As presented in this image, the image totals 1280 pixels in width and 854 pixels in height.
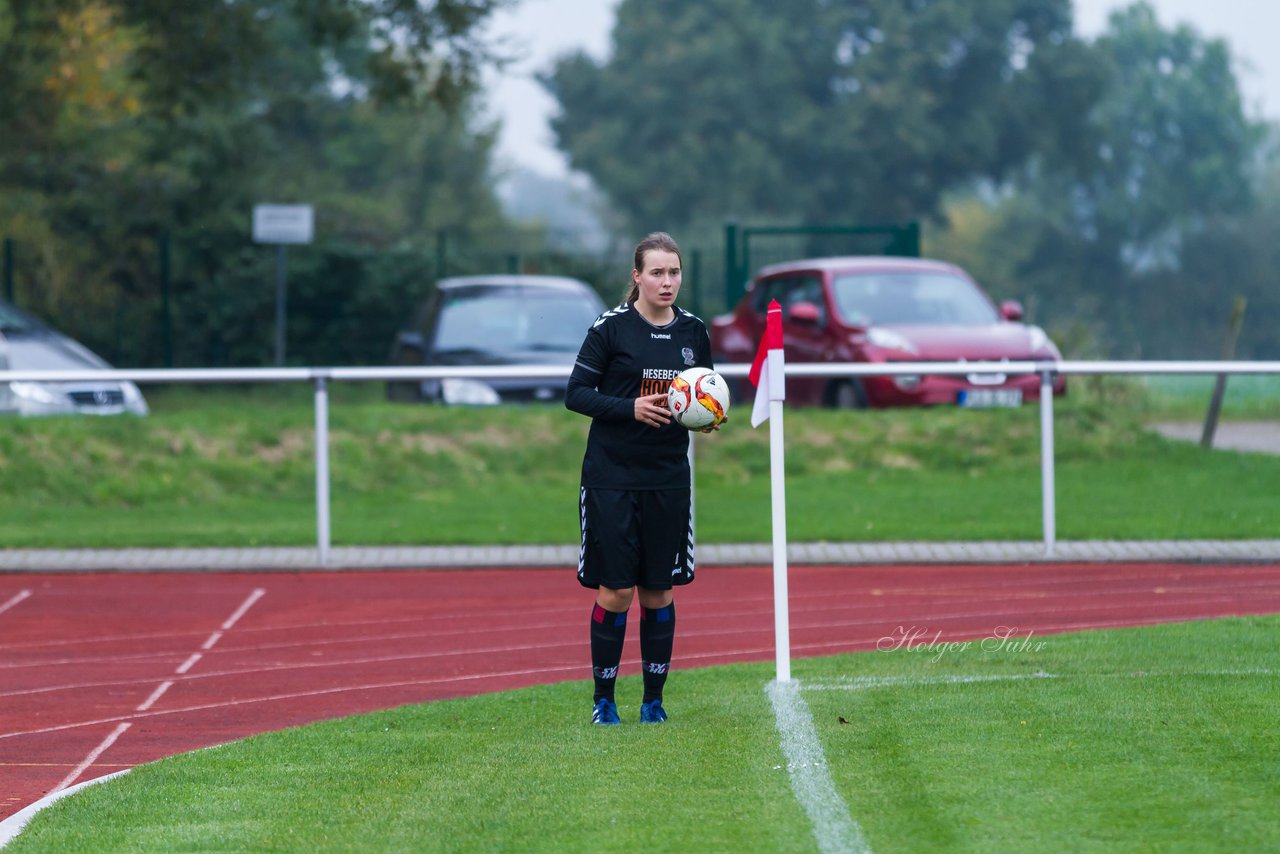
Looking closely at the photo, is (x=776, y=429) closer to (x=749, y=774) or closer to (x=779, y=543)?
(x=779, y=543)

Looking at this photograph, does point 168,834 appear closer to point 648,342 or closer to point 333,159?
point 648,342

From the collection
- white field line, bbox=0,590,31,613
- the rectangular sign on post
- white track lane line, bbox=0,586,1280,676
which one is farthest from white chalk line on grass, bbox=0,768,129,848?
the rectangular sign on post

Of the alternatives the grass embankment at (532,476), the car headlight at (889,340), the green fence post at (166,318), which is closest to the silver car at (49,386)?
Result: the grass embankment at (532,476)

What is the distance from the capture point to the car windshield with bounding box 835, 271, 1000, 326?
1811 cm

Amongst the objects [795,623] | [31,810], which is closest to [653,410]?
[31,810]

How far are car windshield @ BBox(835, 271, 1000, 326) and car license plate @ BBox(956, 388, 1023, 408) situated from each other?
1.92 meters

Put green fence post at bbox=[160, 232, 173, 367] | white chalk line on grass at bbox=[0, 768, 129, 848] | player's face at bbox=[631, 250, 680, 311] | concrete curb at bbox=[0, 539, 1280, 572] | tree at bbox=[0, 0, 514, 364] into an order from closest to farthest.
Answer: white chalk line on grass at bbox=[0, 768, 129, 848] < player's face at bbox=[631, 250, 680, 311] < concrete curb at bbox=[0, 539, 1280, 572] < tree at bbox=[0, 0, 514, 364] < green fence post at bbox=[160, 232, 173, 367]

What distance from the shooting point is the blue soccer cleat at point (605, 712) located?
23.4 feet

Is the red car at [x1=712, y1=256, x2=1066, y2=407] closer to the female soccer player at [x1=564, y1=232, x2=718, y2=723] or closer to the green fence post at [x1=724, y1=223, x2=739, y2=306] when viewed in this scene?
the green fence post at [x1=724, y1=223, x2=739, y2=306]

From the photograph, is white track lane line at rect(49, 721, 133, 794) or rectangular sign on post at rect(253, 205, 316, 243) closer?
white track lane line at rect(49, 721, 133, 794)

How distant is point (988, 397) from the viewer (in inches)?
629

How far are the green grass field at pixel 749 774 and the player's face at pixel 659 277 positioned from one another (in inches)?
61.2

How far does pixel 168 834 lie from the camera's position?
5570 mm

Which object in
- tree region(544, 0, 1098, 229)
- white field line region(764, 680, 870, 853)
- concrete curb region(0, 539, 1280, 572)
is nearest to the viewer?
white field line region(764, 680, 870, 853)
